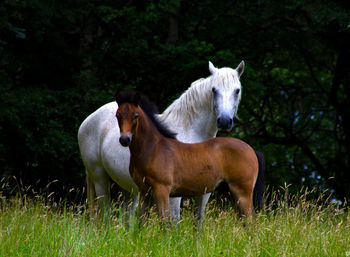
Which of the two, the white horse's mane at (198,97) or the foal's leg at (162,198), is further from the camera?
the white horse's mane at (198,97)

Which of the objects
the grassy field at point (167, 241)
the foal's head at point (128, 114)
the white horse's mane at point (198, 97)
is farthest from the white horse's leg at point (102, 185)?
the foal's head at point (128, 114)

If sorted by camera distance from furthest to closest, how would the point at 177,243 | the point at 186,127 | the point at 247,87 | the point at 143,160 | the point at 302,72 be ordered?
the point at 302,72, the point at 247,87, the point at 186,127, the point at 143,160, the point at 177,243

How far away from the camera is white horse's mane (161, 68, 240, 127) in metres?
5.18

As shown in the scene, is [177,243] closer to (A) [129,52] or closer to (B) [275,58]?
(A) [129,52]

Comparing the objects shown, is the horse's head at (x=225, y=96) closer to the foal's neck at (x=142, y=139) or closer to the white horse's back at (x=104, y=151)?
the foal's neck at (x=142, y=139)

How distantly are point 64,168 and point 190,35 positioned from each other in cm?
361

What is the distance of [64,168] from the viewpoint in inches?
365

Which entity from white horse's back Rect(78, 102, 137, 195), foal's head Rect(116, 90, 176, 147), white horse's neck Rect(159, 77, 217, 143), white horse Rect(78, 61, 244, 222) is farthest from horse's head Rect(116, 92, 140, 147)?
white horse's back Rect(78, 102, 137, 195)

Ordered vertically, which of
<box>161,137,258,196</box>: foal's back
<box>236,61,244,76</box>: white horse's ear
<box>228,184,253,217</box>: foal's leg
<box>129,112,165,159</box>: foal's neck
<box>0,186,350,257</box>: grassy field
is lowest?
<box>0,186,350,257</box>: grassy field

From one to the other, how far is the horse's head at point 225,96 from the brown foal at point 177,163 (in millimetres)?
267

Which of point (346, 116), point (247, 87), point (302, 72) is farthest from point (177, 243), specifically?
point (302, 72)

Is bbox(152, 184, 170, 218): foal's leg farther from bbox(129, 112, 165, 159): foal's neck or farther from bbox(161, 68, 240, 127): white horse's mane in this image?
bbox(161, 68, 240, 127): white horse's mane

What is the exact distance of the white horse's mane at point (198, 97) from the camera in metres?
5.18

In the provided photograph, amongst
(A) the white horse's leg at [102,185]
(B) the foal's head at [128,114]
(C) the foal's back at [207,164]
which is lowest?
(A) the white horse's leg at [102,185]
